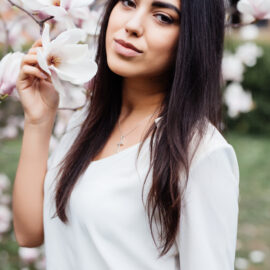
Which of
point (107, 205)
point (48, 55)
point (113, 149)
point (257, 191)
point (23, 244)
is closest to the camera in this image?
point (48, 55)

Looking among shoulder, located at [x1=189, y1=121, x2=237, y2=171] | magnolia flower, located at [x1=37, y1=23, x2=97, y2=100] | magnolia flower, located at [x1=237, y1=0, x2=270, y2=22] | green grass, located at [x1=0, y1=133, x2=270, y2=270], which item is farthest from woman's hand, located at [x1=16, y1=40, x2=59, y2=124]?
green grass, located at [x1=0, y1=133, x2=270, y2=270]

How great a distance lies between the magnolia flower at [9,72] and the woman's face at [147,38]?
0.81 feet

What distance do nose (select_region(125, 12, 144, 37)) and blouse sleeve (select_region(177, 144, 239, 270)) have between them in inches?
13.1

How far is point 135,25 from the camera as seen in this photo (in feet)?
3.72

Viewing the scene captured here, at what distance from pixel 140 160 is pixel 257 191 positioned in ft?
13.0

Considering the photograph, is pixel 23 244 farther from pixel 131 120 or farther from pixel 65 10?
pixel 65 10

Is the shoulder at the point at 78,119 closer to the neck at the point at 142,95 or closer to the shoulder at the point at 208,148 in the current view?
the neck at the point at 142,95

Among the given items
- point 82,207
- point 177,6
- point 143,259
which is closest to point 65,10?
point 177,6

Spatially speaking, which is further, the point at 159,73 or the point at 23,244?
the point at 23,244

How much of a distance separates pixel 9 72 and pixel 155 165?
1.45 feet

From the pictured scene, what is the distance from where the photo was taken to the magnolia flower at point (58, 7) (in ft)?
3.73

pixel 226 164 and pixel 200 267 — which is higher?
pixel 226 164

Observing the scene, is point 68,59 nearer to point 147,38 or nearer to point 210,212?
point 147,38

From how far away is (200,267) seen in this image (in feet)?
3.65
